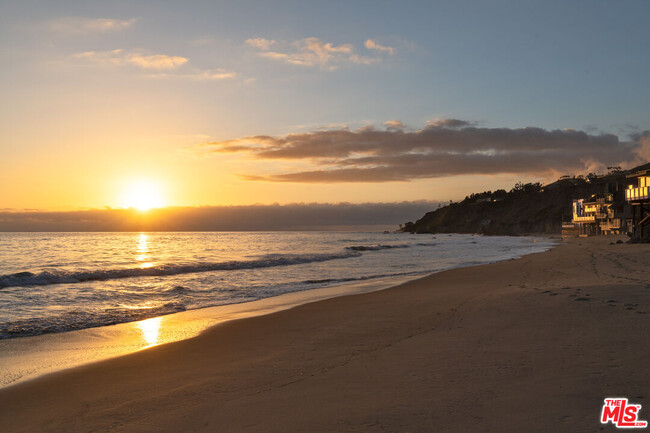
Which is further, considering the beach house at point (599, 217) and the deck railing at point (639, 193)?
the beach house at point (599, 217)

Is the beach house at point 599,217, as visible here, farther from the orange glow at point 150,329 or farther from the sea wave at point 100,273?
the orange glow at point 150,329

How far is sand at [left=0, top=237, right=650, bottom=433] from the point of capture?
14.7 feet

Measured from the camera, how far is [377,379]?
5730 mm

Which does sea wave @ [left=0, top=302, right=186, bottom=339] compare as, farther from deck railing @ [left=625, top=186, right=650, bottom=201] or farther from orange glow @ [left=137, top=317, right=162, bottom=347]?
deck railing @ [left=625, top=186, right=650, bottom=201]

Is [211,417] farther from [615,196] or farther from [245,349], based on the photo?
[615,196]

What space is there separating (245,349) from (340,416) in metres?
4.14

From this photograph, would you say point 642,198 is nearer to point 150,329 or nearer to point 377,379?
point 150,329

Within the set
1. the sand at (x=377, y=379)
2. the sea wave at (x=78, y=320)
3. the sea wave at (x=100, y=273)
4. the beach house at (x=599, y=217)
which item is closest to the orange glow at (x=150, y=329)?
the sea wave at (x=78, y=320)

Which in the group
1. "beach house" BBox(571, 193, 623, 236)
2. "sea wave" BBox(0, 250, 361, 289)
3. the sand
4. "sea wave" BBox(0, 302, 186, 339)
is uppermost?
"beach house" BBox(571, 193, 623, 236)

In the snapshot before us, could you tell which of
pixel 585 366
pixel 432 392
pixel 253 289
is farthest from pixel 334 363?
pixel 253 289

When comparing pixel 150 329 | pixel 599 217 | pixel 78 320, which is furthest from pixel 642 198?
pixel 599 217

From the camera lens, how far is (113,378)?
684cm

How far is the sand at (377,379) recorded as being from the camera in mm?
4484

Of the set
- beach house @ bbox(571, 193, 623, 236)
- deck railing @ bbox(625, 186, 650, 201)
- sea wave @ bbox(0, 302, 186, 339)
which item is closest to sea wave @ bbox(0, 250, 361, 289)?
sea wave @ bbox(0, 302, 186, 339)
